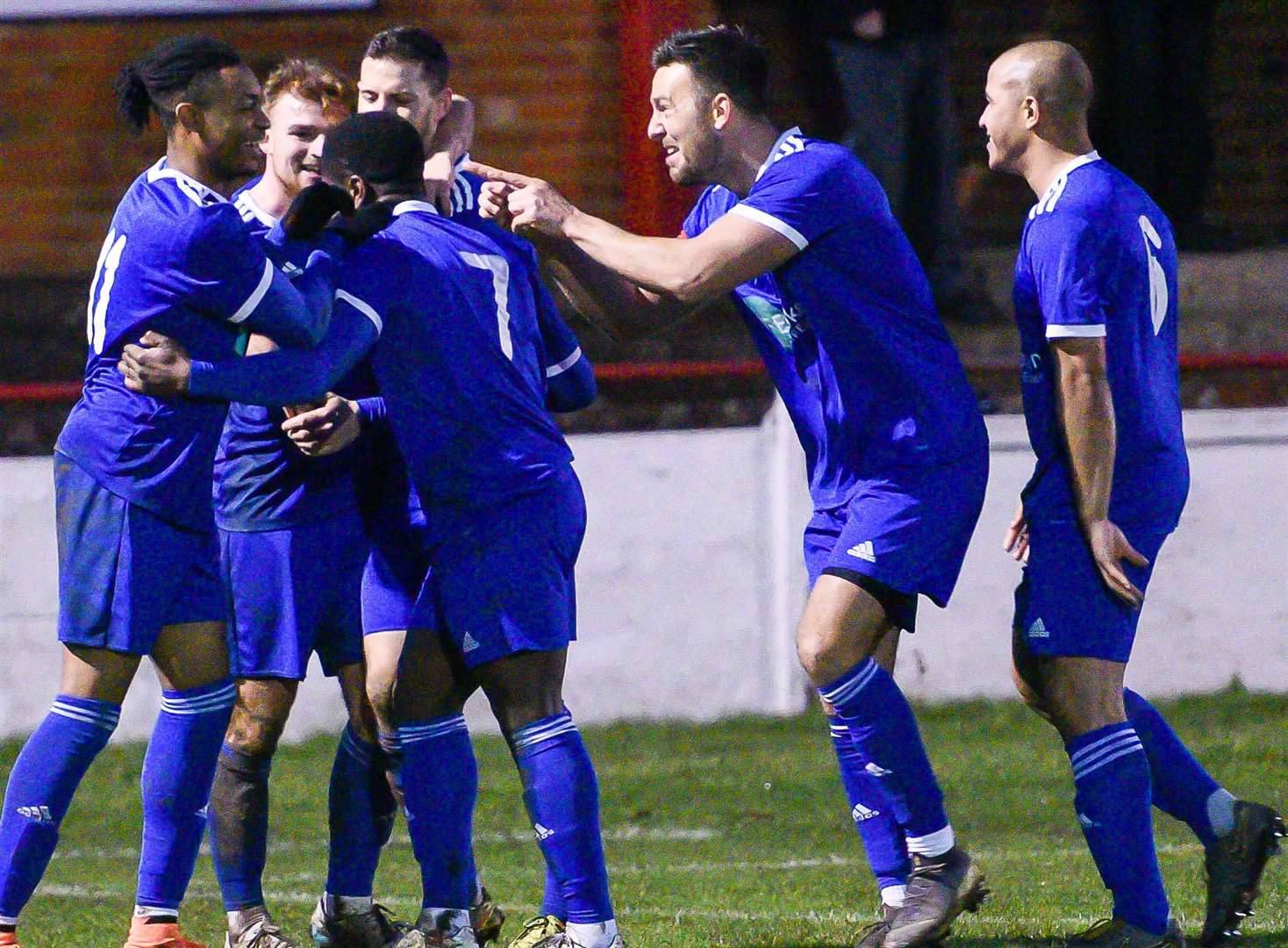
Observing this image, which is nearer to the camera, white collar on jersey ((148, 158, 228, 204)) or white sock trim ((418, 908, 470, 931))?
white collar on jersey ((148, 158, 228, 204))

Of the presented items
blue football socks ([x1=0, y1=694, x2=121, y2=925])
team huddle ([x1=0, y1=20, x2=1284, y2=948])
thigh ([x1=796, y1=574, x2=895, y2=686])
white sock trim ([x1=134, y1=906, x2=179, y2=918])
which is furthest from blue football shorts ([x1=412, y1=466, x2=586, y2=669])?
white sock trim ([x1=134, y1=906, x2=179, y2=918])

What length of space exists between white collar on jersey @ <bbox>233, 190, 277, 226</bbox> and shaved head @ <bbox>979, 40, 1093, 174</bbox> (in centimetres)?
176

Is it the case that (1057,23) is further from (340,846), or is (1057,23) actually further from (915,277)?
(340,846)

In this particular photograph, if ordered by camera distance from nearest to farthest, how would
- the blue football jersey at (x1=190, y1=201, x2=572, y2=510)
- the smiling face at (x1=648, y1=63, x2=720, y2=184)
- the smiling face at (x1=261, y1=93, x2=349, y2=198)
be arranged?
the blue football jersey at (x1=190, y1=201, x2=572, y2=510), the smiling face at (x1=648, y1=63, x2=720, y2=184), the smiling face at (x1=261, y1=93, x2=349, y2=198)

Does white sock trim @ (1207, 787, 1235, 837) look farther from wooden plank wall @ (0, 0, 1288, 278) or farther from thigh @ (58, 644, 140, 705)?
wooden plank wall @ (0, 0, 1288, 278)

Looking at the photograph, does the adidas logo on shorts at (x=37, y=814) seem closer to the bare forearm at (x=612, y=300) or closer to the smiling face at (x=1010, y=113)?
the bare forearm at (x=612, y=300)

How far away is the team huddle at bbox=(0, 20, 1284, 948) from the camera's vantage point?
425 centimetres

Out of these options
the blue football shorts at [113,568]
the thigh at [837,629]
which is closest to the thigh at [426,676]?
the blue football shorts at [113,568]

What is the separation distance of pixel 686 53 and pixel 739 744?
13.4 feet

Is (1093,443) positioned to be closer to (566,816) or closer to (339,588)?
(566,816)

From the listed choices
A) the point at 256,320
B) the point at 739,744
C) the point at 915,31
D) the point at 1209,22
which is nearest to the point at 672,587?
the point at 739,744

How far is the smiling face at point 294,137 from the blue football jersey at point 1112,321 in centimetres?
176

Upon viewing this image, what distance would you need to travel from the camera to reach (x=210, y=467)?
4457mm

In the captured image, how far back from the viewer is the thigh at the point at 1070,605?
4430 millimetres
